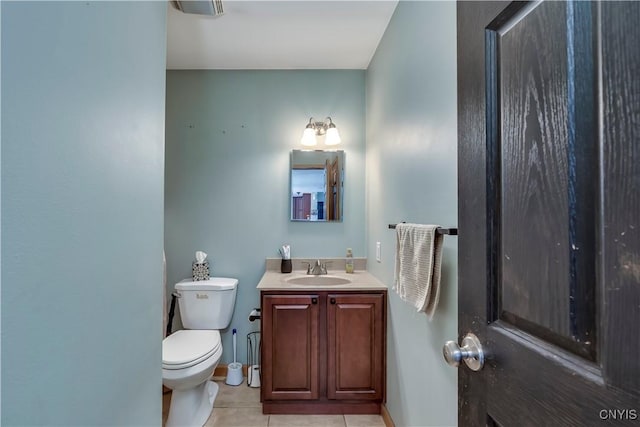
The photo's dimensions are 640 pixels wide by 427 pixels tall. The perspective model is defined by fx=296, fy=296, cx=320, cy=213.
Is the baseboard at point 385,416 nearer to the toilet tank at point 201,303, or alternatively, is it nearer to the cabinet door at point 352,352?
the cabinet door at point 352,352

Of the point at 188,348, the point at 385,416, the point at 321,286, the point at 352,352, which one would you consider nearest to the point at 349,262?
the point at 321,286

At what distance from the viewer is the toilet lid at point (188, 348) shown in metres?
1.68

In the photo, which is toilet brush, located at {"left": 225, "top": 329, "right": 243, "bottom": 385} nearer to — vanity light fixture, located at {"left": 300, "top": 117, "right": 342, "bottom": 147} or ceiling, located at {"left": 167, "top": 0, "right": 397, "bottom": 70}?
vanity light fixture, located at {"left": 300, "top": 117, "right": 342, "bottom": 147}

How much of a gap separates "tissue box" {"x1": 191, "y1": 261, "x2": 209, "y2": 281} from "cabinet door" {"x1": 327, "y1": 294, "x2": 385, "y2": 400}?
1.07 metres

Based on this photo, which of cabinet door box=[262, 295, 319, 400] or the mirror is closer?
cabinet door box=[262, 295, 319, 400]

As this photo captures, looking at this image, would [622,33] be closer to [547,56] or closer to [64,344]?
[547,56]

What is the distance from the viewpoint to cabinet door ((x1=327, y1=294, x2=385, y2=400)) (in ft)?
6.31

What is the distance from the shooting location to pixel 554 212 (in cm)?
46

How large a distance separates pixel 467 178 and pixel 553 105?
0.78 feet

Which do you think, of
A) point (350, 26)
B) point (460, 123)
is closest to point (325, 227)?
point (350, 26)

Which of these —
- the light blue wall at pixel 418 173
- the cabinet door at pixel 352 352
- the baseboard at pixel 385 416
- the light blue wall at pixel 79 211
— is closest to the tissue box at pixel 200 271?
the cabinet door at pixel 352 352

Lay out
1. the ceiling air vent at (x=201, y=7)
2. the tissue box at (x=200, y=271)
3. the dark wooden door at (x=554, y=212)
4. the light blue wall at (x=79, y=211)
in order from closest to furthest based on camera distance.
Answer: the dark wooden door at (x=554, y=212), the light blue wall at (x=79, y=211), the ceiling air vent at (x=201, y=7), the tissue box at (x=200, y=271)

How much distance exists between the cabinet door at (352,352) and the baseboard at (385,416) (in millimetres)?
65

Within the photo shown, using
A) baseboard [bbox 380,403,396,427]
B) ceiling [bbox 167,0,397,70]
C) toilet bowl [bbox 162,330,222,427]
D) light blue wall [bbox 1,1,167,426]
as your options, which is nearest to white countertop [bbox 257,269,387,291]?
toilet bowl [bbox 162,330,222,427]
